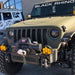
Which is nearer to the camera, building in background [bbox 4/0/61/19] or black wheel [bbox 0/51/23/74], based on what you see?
black wheel [bbox 0/51/23/74]

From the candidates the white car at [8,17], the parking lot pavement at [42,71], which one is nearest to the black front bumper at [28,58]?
the parking lot pavement at [42,71]

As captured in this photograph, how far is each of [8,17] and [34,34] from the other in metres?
9.50

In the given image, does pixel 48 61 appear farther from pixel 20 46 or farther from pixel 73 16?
pixel 73 16

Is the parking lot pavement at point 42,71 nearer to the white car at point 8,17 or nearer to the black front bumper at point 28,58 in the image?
the black front bumper at point 28,58

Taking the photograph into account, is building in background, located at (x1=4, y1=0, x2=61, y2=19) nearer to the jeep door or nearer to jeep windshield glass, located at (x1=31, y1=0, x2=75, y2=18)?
the jeep door

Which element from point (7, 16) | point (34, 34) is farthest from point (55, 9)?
point (7, 16)

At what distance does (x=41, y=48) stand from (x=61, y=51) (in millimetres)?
505

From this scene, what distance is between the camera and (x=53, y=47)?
9.80 ft

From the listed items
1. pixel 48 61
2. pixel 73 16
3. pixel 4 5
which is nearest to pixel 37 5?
pixel 73 16

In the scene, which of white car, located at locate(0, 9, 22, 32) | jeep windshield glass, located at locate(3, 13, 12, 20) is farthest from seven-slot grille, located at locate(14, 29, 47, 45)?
jeep windshield glass, located at locate(3, 13, 12, 20)

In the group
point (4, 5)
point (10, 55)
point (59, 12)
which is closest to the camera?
point (10, 55)

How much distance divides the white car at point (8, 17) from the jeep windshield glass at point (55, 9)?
7.16 meters

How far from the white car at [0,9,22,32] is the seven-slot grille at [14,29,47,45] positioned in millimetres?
8010

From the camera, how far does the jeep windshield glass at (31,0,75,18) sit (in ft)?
12.9
